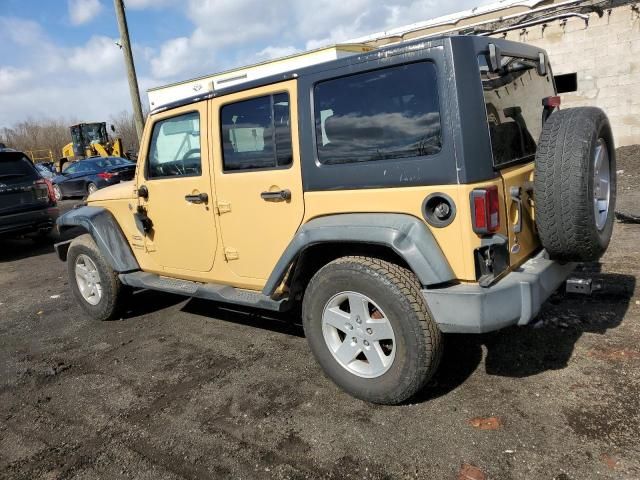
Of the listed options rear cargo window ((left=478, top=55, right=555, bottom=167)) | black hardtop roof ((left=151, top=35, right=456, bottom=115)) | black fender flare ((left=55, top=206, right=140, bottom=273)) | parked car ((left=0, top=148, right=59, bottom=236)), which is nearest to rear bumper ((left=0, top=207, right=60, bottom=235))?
parked car ((left=0, top=148, right=59, bottom=236))

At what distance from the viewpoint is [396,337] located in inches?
108

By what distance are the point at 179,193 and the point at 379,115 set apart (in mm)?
1908

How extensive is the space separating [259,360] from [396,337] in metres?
1.40

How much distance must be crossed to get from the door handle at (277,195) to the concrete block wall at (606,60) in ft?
40.2

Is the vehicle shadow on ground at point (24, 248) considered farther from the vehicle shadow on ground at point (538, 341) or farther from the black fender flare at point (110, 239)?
the vehicle shadow on ground at point (538, 341)

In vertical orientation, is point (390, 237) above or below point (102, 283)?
above

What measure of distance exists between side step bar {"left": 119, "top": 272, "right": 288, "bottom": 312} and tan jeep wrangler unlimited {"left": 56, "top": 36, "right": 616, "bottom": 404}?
21mm

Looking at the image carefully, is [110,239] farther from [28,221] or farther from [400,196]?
[28,221]

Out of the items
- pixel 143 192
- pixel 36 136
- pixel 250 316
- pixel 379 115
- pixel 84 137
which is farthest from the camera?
pixel 36 136

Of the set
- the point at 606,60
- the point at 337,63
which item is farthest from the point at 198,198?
the point at 606,60

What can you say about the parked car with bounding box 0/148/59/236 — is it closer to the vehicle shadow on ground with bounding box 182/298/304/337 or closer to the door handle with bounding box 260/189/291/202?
the vehicle shadow on ground with bounding box 182/298/304/337

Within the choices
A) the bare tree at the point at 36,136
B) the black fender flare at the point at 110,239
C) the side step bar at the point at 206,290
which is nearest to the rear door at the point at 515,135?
the side step bar at the point at 206,290

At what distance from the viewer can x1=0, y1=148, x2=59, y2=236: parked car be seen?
825cm

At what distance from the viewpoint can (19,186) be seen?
8438 mm
